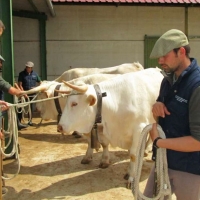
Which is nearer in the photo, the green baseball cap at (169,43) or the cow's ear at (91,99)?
the green baseball cap at (169,43)

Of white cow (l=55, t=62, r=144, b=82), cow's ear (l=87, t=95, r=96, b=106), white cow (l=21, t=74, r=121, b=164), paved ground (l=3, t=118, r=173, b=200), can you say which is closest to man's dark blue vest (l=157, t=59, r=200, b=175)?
cow's ear (l=87, t=95, r=96, b=106)

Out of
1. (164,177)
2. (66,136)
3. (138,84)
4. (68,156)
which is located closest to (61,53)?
(66,136)

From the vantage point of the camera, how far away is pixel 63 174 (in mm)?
4848

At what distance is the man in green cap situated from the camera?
6.24 feet

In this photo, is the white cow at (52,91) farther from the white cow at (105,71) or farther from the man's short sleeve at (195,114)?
the man's short sleeve at (195,114)

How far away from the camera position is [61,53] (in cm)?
1115

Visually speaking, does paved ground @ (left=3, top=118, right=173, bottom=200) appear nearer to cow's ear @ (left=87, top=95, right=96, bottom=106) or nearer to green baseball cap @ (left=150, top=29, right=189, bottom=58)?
cow's ear @ (left=87, top=95, right=96, bottom=106)

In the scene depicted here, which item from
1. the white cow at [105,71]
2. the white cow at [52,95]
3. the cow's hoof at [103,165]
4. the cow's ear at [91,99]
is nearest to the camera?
the cow's ear at [91,99]

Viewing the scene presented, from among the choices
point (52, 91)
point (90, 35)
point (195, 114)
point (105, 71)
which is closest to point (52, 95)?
point (52, 91)

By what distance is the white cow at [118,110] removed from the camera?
4.15 metres

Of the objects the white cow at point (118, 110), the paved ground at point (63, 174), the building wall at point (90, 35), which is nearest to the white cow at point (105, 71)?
the paved ground at point (63, 174)

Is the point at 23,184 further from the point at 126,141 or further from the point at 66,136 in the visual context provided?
the point at 66,136

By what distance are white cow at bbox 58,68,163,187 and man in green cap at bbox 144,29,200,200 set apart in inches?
79.5

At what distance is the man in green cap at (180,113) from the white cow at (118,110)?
6.63ft
